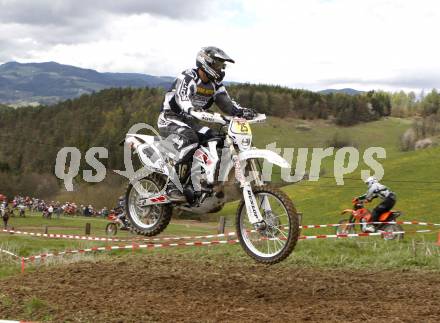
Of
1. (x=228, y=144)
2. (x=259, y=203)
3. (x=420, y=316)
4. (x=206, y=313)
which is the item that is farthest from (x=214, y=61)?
(x=420, y=316)

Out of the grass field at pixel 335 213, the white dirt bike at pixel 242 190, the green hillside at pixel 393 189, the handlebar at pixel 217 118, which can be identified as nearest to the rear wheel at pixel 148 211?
the white dirt bike at pixel 242 190

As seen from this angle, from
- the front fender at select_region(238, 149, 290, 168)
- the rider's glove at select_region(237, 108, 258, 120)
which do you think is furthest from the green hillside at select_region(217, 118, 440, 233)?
the front fender at select_region(238, 149, 290, 168)

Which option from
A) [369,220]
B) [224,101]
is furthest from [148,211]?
[369,220]

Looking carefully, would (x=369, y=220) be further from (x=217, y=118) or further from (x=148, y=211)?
(x=217, y=118)

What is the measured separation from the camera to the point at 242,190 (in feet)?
25.2

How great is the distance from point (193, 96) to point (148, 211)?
2269 mm

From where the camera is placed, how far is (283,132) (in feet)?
386

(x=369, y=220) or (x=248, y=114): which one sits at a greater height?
(x=248, y=114)

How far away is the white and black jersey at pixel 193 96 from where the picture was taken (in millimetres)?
8172

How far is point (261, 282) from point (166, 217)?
207cm

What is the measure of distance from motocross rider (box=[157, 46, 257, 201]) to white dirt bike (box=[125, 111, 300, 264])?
15cm

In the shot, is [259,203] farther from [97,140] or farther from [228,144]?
[97,140]

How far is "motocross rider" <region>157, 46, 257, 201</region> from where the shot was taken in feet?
26.5

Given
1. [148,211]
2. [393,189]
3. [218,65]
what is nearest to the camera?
[218,65]
